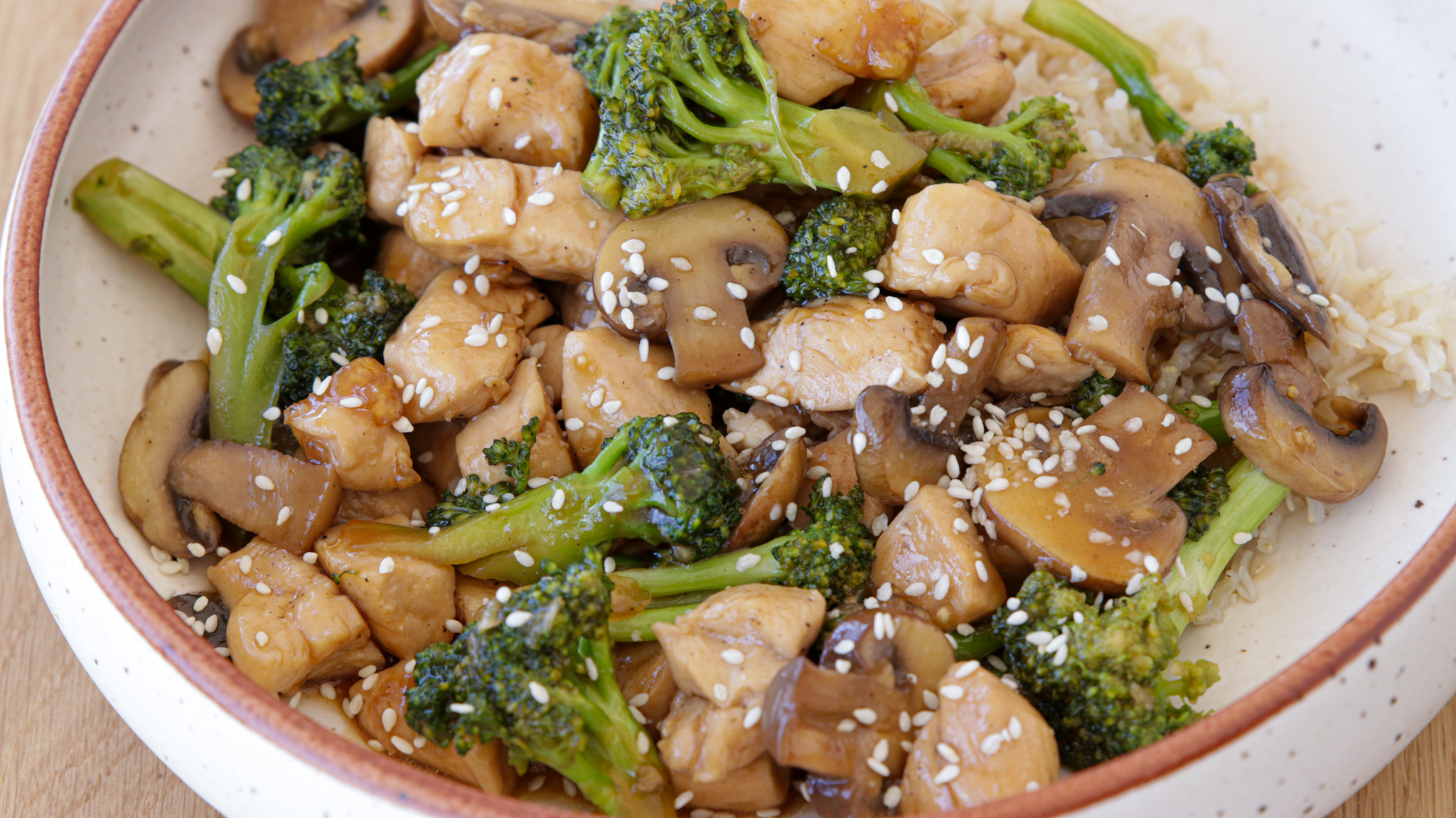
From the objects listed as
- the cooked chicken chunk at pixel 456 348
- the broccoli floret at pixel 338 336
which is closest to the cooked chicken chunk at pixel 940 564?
the cooked chicken chunk at pixel 456 348

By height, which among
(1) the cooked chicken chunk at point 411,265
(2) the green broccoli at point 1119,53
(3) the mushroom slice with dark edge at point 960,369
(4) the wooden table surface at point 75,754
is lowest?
(4) the wooden table surface at point 75,754

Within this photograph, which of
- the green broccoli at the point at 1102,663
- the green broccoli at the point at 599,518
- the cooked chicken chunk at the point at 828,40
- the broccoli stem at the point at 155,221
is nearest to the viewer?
the green broccoli at the point at 1102,663

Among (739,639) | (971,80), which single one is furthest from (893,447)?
(971,80)

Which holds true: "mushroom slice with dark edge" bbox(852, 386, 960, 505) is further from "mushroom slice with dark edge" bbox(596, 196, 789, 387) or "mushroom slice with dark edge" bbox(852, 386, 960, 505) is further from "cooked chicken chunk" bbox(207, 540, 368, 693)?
"cooked chicken chunk" bbox(207, 540, 368, 693)

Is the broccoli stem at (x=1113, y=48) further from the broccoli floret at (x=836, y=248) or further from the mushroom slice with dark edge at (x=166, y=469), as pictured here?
the mushroom slice with dark edge at (x=166, y=469)

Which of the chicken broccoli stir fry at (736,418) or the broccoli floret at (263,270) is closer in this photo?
the chicken broccoli stir fry at (736,418)

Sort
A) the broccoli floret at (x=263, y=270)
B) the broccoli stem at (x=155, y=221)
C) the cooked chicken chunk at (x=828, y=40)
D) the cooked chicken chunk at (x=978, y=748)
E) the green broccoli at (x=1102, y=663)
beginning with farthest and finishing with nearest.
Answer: the broccoli stem at (x=155, y=221) < the broccoli floret at (x=263, y=270) < the cooked chicken chunk at (x=828, y=40) < the green broccoli at (x=1102, y=663) < the cooked chicken chunk at (x=978, y=748)

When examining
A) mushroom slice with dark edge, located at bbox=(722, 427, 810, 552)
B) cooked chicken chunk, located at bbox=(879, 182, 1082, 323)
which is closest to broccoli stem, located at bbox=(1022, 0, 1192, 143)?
cooked chicken chunk, located at bbox=(879, 182, 1082, 323)

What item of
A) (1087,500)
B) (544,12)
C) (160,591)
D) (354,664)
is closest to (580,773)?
(354,664)
